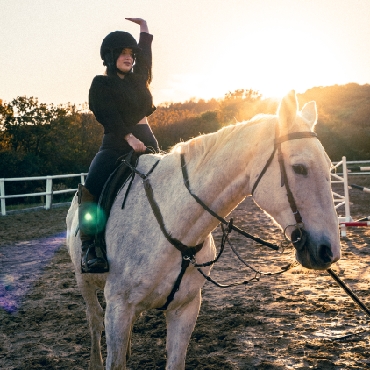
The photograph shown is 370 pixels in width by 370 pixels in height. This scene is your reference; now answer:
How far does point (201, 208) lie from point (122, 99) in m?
1.16

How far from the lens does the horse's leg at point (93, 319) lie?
352 cm

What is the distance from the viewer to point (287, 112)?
6.73 feet

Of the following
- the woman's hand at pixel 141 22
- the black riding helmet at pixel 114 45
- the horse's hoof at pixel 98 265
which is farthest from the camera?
the woman's hand at pixel 141 22

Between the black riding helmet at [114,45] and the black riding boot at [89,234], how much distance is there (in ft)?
3.35

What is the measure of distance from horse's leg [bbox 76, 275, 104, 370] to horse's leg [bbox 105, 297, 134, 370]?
0.97 meters

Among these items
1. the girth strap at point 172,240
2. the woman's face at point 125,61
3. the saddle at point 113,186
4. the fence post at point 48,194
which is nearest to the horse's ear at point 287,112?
the girth strap at point 172,240

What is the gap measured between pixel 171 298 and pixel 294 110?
136 cm

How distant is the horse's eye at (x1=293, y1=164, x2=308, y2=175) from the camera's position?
1936 mm

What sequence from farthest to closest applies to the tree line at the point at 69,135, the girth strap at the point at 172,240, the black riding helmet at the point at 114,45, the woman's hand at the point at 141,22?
1. the tree line at the point at 69,135
2. the woman's hand at the point at 141,22
3. the black riding helmet at the point at 114,45
4. the girth strap at the point at 172,240

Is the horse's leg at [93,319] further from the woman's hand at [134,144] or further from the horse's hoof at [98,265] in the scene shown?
the woman's hand at [134,144]

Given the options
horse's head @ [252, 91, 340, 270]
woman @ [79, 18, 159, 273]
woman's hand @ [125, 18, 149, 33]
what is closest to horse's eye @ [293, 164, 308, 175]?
horse's head @ [252, 91, 340, 270]

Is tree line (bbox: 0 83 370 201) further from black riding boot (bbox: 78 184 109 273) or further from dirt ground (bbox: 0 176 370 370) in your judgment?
black riding boot (bbox: 78 184 109 273)

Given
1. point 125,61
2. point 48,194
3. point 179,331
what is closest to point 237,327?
point 179,331

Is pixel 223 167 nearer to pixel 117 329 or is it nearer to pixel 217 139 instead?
pixel 217 139
